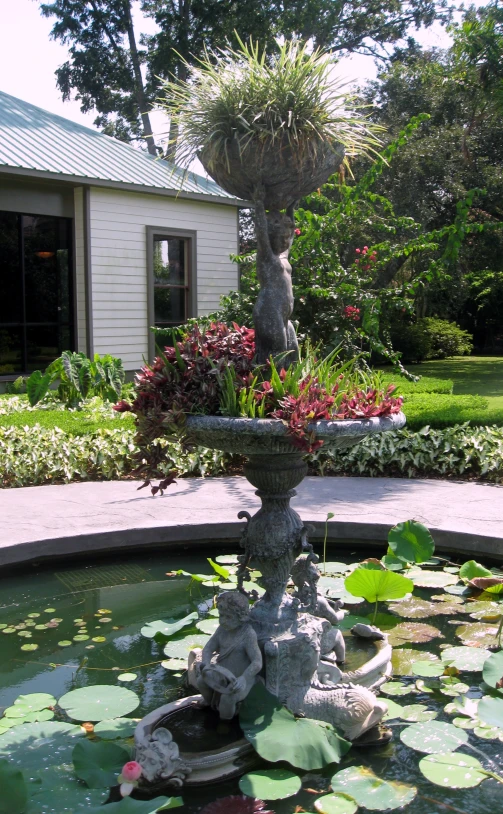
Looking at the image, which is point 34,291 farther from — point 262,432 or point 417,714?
point 417,714

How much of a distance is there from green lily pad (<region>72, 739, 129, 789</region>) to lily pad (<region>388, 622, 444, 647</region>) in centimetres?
171

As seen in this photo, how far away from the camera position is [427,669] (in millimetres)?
3518

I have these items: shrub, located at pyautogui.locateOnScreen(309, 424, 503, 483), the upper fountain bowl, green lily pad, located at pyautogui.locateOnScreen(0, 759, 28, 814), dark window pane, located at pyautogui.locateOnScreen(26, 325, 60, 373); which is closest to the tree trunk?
dark window pane, located at pyautogui.locateOnScreen(26, 325, 60, 373)

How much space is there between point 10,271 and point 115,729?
1087 cm

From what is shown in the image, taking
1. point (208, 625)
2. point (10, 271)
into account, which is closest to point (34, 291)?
point (10, 271)

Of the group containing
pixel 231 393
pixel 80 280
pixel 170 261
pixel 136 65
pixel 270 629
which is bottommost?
pixel 270 629

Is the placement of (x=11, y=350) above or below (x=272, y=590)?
above

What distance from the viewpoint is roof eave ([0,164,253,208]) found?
37.4ft

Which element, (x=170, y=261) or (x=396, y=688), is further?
(x=170, y=261)

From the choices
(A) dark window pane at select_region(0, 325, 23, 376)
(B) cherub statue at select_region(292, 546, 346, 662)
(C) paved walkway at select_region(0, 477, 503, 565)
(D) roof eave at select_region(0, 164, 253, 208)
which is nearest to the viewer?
(B) cherub statue at select_region(292, 546, 346, 662)

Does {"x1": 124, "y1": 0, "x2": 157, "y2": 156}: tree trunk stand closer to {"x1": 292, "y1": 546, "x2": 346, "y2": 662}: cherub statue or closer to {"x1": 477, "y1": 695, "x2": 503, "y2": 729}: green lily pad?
{"x1": 292, "y1": 546, "x2": 346, "y2": 662}: cherub statue

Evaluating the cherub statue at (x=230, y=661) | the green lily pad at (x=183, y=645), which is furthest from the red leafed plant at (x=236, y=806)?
the green lily pad at (x=183, y=645)

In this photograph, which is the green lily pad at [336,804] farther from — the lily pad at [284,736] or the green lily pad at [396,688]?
the green lily pad at [396,688]

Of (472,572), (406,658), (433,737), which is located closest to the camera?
(433,737)
